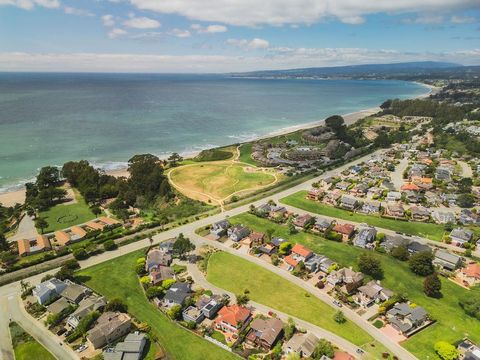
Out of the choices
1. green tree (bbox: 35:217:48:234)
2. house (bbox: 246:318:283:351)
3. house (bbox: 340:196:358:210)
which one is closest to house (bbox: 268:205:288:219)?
house (bbox: 340:196:358:210)

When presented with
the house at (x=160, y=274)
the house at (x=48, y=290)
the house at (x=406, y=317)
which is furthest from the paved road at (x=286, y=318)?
the house at (x=48, y=290)

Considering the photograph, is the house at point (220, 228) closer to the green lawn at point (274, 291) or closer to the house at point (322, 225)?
the green lawn at point (274, 291)

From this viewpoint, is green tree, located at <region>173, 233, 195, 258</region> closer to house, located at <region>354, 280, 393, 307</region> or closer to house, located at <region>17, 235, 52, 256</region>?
house, located at <region>17, 235, 52, 256</region>

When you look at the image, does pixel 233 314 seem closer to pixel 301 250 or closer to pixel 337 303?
pixel 337 303

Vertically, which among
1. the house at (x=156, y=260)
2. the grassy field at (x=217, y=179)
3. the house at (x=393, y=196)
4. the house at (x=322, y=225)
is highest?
the grassy field at (x=217, y=179)

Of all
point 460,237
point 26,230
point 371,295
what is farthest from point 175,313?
point 460,237
